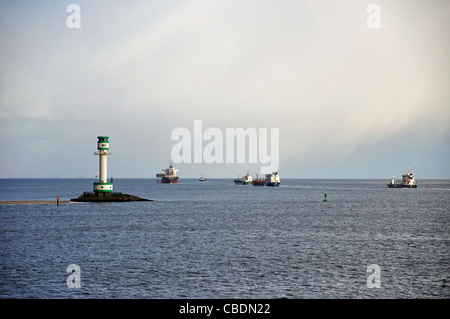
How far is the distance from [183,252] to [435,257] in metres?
25.7

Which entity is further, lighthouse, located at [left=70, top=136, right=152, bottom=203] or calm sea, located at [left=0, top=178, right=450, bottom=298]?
lighthouse, located at [left=70, top=136, right=152, bottom=203]

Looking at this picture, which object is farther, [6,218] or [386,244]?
[6,218]

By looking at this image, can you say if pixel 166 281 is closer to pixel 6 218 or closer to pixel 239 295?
pixel 239 295

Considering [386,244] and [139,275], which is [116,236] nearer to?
[139,275]

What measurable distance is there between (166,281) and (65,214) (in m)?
65.1

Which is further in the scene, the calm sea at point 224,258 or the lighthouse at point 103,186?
the lighthouse at point 103,186

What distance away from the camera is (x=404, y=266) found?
41.3m

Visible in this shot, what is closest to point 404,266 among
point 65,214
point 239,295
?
point 239,295

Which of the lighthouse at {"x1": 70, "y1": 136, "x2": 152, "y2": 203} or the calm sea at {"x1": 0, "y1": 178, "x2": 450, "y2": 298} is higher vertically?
the lighthouse at {"x1": 70, "y1": 136, "x2": 152, "y2": 203}

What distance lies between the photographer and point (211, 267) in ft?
133

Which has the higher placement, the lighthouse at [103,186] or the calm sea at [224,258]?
the lighthouse at [103,186]
